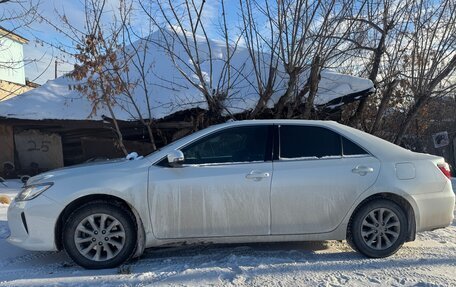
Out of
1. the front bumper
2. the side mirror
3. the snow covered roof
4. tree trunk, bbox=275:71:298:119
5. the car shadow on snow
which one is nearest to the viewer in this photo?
the car shadow on snow

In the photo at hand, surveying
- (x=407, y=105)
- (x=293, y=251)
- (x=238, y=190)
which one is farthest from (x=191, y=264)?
(x=407, y=105)

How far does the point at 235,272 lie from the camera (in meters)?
4.70

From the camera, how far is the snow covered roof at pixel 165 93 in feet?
34.5

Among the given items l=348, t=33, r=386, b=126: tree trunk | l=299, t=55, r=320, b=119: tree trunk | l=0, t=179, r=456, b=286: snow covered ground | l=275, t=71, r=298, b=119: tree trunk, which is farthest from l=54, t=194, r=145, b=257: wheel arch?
l=348, t=33, r=386, b=126: tree trunk

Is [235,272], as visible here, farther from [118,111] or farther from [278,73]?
[118,111]

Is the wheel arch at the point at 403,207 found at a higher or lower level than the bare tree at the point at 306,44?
lower

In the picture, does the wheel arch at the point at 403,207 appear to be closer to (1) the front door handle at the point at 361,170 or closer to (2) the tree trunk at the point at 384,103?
(1) the front door handle at the point at 361,170

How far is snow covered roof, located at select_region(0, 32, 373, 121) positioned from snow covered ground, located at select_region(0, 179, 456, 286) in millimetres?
5214

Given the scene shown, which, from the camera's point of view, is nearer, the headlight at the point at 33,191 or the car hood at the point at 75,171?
the headlight at the point at 33,191

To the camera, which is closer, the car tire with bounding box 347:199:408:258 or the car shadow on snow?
the car shadow on snow

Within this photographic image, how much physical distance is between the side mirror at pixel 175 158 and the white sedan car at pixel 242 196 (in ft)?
0.04

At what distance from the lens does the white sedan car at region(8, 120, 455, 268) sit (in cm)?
495

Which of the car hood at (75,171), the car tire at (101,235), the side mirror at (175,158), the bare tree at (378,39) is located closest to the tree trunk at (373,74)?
the bare tree at (378,39)

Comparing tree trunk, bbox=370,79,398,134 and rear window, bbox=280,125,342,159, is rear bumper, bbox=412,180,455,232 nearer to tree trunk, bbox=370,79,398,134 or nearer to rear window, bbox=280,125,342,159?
rear window, bbox=280,125,342,159
